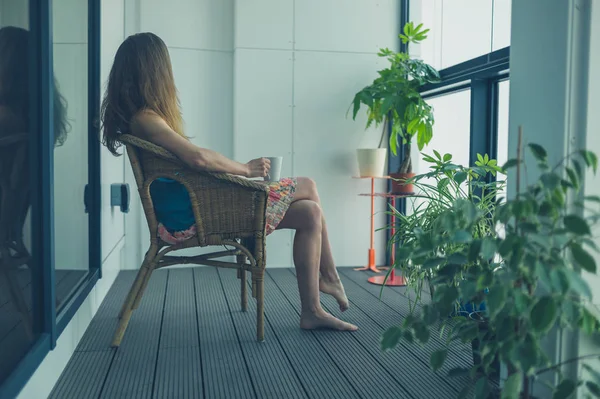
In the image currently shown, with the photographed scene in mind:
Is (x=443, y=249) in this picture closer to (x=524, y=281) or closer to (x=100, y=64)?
(x=524, y=281)

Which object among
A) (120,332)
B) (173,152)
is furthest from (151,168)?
(120,332)

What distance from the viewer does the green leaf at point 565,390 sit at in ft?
3.25

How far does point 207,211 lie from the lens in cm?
210

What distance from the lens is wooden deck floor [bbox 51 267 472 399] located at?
1671 mm

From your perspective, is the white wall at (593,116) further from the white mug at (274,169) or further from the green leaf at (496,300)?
the white mug at (274,169)

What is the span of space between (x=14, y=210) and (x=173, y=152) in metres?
0.68

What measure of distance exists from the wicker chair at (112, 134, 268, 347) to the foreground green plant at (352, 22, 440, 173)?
1.31 m

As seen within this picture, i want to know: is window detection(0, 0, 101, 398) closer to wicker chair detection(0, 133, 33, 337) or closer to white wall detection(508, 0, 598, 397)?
wicker chair detection(0, 133, 33, 337)

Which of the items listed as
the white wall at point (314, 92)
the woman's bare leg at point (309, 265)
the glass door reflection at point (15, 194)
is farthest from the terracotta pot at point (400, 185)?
the glass door reflection at point (15, 194)

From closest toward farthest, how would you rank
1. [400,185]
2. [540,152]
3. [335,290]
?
[540,152]
[335,290]
[400,185]

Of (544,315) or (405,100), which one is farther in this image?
(405,100)

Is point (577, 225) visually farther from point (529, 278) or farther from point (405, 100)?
point (405, 100)

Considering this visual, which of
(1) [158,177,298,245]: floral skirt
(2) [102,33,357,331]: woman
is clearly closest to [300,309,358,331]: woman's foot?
(2) [102,33,357,331]: woman

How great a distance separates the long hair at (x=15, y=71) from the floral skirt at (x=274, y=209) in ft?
2.32
